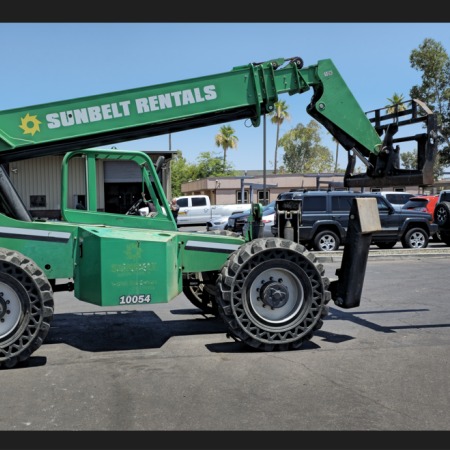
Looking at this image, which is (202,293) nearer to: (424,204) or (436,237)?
(436,237)

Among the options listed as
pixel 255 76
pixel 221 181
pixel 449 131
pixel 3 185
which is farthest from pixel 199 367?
pixel 221 181

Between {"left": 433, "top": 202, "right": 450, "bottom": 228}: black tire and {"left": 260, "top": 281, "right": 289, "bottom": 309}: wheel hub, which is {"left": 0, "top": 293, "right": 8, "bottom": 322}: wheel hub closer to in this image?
{"left": 260, "top": 281, "right": 289, "bottom": 309}: wheel hub

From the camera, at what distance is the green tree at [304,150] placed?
3701 inches

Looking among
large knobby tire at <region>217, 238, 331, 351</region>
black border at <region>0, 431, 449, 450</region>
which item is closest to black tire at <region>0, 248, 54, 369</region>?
black border at <region>0, 431, 449, 450</region>

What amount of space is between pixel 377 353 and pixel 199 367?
7.06 ft

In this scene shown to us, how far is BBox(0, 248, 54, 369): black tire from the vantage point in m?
5.96

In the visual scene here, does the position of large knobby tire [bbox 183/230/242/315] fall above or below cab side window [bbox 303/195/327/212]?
below

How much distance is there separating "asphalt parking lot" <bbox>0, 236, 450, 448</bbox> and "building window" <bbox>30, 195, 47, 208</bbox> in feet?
63.8

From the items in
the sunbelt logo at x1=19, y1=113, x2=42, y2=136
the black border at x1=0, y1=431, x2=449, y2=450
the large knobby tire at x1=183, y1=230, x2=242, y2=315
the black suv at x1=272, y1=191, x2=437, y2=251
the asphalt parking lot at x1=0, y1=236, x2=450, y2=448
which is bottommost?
the black border at x1=0, y1=431, x2=449, y2=450

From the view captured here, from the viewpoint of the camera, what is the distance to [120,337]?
7.42m

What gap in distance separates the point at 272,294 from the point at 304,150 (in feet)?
301

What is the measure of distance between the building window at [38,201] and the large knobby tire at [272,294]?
879 inches

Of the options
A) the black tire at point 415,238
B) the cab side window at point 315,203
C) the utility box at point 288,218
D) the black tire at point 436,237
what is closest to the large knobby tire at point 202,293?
the utility box at point 288,218

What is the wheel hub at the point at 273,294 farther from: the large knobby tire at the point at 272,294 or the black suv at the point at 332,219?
the black suv at the point at 332,219
